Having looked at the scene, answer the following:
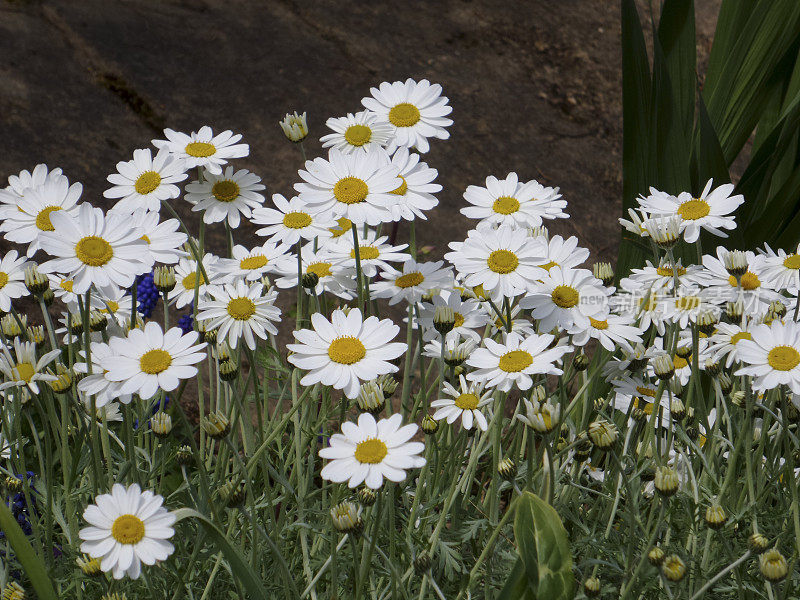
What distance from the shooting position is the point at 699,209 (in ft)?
3.61

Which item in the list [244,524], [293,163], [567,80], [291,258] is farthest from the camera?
[567,80]

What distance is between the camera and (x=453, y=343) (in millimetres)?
1040

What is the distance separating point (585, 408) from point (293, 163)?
1.67m

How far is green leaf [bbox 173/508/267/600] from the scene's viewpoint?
2.41 ft

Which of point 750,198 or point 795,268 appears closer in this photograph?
point 795,268

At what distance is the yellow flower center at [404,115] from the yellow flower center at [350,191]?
8.8 inches

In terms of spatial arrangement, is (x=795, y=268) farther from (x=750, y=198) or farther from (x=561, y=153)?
(x=561, y=153)

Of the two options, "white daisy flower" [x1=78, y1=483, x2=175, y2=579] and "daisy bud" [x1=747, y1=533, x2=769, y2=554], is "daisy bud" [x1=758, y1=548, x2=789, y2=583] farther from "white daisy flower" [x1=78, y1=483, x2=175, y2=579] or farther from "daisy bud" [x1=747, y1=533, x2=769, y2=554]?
"white daisy flower" [x1=78, y1=483, x2=175, y2=579]

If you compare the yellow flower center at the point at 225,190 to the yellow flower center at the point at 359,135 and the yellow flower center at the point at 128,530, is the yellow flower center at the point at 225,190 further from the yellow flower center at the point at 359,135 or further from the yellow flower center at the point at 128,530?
the yellow flower center at the point at 128,530

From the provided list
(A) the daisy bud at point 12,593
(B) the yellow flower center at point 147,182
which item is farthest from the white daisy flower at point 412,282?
(A) the daisy bud at point 12,593

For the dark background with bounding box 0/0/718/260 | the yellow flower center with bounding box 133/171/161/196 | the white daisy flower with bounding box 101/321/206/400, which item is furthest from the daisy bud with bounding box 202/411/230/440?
the dark background with bounding box 0/0/718/260

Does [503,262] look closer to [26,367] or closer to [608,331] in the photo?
[608,331]

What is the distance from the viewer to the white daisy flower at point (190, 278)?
115cm

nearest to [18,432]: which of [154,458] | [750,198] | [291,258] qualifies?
[154,458]
